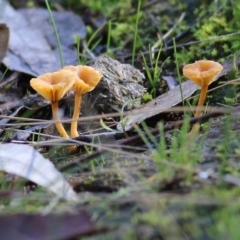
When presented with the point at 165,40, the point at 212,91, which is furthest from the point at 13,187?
the point at 165,40

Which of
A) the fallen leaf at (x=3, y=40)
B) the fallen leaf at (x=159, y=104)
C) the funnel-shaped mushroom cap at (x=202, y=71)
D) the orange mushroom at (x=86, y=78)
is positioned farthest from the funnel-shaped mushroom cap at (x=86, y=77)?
the fallen leaf at (x=3, y=40)

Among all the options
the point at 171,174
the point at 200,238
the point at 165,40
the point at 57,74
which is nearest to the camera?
the point at 200,238

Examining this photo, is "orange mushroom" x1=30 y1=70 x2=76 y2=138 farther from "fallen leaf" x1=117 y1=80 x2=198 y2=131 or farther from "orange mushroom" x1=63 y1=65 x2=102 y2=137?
"fallen leaf" x1=117 y1=80 x2=198 y2=131

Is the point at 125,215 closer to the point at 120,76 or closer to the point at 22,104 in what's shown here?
the point at 120,76

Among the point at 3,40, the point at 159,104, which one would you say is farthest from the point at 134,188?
the point at 3,40

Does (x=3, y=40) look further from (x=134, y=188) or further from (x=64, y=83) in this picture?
(x=134, y=188)

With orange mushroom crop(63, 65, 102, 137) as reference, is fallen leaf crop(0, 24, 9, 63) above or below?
below

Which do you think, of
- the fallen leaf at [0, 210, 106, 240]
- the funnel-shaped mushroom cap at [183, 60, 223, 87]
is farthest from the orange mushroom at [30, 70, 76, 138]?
the fallen leaf at [0, 210, 106, 240]

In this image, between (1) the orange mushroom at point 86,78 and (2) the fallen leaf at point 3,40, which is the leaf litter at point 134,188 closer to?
(1) the orange mushroom at point 86,78
